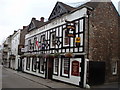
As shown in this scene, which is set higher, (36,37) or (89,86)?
(36,37)

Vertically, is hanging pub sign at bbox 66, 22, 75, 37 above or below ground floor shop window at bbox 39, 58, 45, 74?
above

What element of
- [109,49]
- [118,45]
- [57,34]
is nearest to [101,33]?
[109,49]

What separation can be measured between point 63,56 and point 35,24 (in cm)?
1105

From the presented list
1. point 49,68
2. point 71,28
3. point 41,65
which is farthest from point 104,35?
point 41,65

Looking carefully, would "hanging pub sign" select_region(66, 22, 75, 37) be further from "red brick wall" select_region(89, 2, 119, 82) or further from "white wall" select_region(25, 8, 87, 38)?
"red brick wall" select_region(89, 2, 119, 82)

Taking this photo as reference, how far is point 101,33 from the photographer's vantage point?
16.5 meters

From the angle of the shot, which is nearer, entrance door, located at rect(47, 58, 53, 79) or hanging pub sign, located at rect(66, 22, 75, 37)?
hanging pub sign, located at rect(66, 22, 75, 37)

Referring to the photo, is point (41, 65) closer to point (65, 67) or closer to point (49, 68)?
point (49, 68)

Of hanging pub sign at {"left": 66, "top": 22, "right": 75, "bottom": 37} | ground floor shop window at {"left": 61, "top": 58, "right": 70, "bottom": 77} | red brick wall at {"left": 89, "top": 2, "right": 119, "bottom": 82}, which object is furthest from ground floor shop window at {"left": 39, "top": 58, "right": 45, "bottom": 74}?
red brick wall at {"left": 89, "top": 2, "right": 119, "bottom": 82}

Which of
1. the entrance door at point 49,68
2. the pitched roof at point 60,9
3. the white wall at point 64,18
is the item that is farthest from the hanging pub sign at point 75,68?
the pitched roof at point 60,9

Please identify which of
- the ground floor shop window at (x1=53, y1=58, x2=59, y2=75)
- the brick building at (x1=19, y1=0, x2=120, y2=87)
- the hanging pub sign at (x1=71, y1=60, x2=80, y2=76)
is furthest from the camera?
the ground floor shop window at (x1=53, y1=58, x2=59, y2=75)

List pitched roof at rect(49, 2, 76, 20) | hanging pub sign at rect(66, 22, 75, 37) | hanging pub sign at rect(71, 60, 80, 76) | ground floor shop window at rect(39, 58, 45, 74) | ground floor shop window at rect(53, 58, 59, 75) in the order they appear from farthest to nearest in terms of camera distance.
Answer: ground floor shop window at rect(39, 58, 45, 74) < ground floor shop window at rect(53, 58, 59, 75) < pitched roof at rect(49, 2, 76, 20) < hanging pub sign at rect(66, 22, 75, 37) < hanging pub sign at rect(71, 60, 80, 76)

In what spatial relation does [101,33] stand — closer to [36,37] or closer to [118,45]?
[118,45]

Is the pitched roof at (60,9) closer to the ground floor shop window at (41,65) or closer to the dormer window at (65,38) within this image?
the dormer window at (65,38)
